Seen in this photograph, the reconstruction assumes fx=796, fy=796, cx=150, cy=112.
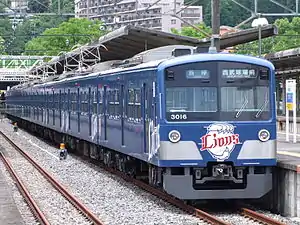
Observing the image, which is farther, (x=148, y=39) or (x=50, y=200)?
(x=148, y=39)

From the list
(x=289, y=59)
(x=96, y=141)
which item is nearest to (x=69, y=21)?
(x=289, y=59)

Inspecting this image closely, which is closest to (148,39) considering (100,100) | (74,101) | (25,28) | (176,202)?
(74,101)

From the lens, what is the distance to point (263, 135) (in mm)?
13086

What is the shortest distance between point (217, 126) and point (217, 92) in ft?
2.07

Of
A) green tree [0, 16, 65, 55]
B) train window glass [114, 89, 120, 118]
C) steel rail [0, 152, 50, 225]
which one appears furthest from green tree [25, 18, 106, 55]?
train window glass [114, 89, 120, 118]

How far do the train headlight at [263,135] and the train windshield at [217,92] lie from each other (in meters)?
0.23

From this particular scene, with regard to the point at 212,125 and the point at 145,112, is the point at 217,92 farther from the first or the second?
the point at 145,112

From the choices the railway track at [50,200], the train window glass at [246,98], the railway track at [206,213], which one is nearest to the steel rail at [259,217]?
the railway track at [206,213]

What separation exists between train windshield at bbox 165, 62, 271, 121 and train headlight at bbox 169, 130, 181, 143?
9.1 inches

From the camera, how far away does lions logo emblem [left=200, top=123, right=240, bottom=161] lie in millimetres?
12914

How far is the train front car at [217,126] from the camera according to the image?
12.9m

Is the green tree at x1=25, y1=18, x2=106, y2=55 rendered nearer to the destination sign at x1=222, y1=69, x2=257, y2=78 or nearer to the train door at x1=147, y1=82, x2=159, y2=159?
the train door at x1=147, y1=82, x2=159, y2=159

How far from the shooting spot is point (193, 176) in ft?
43.0

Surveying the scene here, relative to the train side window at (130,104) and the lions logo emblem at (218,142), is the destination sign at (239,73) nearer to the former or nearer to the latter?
the lions logo emblem at (218,142)
